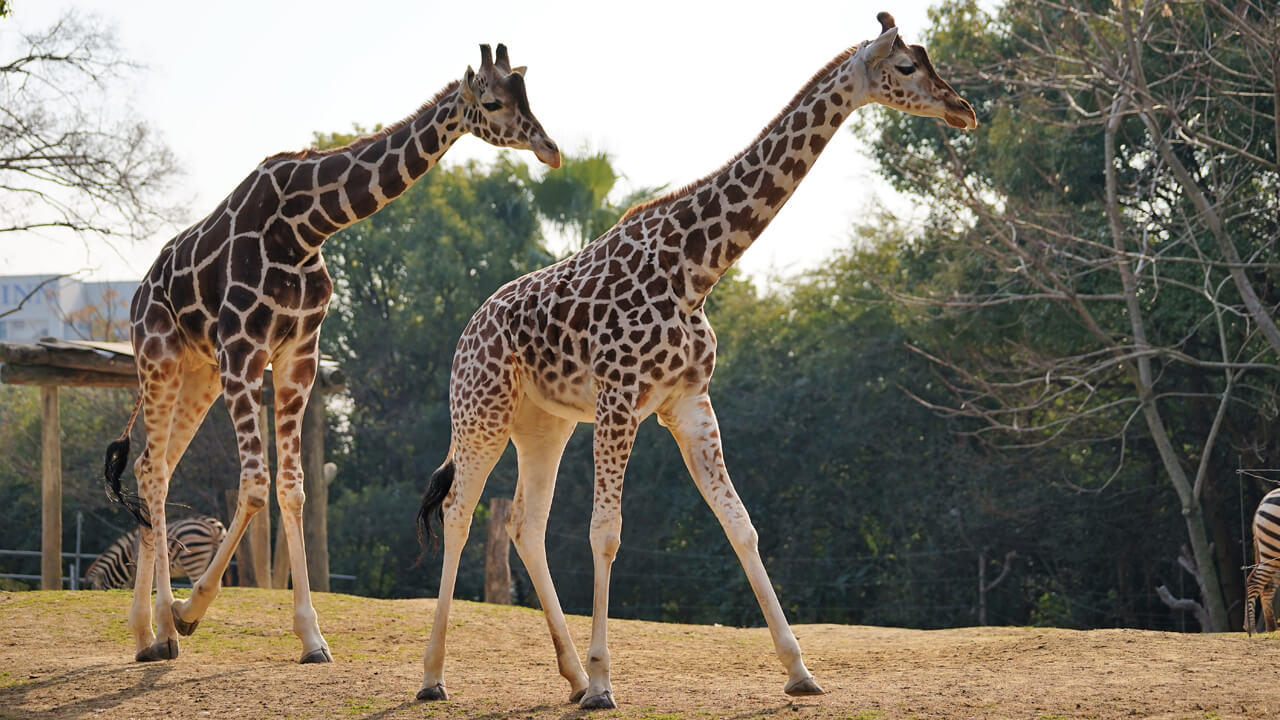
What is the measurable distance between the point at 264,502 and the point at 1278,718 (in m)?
4.96

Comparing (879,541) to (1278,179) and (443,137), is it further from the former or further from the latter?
(443,137)

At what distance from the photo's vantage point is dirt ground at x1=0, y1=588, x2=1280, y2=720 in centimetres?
524

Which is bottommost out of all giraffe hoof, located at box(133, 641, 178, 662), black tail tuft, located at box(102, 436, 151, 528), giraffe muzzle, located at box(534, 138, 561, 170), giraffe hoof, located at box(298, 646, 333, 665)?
giraffe hoof, located at box(298, 646, 333, 665)

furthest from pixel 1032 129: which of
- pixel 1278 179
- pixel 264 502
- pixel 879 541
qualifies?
pixel 264 502

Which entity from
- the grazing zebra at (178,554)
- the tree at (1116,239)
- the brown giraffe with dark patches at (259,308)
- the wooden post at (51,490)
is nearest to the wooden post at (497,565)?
the grazing zebra at (178,554)

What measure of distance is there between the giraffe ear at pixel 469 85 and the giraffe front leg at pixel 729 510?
1.97 meters

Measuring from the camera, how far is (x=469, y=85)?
6422mm

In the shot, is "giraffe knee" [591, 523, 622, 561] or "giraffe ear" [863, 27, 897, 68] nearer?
"giraffe knee" [591, 523, 622, 561]

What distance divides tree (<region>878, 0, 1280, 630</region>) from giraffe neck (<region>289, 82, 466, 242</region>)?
722 centimetres

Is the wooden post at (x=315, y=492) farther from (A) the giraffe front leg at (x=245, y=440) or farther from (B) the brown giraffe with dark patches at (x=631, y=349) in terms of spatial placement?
(B) the brown giraffe with dark patches at (x=631, y=349)

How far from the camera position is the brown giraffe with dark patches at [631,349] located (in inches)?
219

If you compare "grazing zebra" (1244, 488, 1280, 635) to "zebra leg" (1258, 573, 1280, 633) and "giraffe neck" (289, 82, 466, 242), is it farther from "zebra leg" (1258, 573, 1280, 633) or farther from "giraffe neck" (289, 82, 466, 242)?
"giraffe neck" (289, 82, 466, 242)

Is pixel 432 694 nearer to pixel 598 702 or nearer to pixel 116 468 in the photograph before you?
pixel 598 702

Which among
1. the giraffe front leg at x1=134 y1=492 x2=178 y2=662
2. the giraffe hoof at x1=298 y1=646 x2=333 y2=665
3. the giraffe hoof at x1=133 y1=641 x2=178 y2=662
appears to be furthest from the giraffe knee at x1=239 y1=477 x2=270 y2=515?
the giraffe hoof at x1=133 y1=641 x2=178 y2=662
